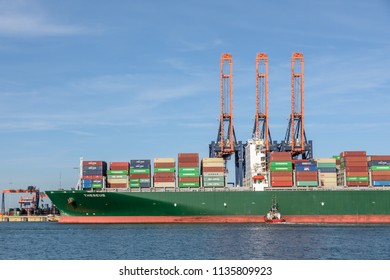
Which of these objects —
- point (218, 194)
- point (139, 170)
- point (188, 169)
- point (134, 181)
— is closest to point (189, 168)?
point (188, 169)

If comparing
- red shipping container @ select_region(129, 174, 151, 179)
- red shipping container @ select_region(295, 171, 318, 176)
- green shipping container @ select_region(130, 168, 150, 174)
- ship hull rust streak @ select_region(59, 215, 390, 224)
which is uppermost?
green shipping container @ select_region(130, 168, 150, 174)

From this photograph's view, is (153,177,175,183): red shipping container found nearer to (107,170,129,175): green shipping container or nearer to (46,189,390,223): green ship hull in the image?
(46,189,390,223): green ship hull

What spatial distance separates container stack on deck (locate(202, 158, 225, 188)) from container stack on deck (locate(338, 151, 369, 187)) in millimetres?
17327

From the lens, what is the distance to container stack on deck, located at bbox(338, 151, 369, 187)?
84250mm

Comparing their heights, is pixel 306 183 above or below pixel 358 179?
below

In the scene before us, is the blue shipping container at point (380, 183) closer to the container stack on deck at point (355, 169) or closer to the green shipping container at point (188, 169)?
the container stack on deck at point (355, 169)

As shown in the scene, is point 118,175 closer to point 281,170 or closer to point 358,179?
point 281,170

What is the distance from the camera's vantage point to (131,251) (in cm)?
4434

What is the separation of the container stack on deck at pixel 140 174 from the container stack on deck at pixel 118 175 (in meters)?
1.08

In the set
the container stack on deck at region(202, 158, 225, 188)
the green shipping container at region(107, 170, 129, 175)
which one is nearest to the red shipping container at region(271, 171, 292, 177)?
the container stack on deck at region(202, 158, 225, 188)

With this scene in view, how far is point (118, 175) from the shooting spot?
84688mm

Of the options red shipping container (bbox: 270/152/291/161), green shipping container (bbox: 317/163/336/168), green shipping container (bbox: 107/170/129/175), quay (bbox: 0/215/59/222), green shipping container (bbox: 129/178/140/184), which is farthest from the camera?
quay (bbox: 0/215/59/222)

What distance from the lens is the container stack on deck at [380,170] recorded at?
Result: 83.8 metres

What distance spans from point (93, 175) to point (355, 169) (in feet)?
120
